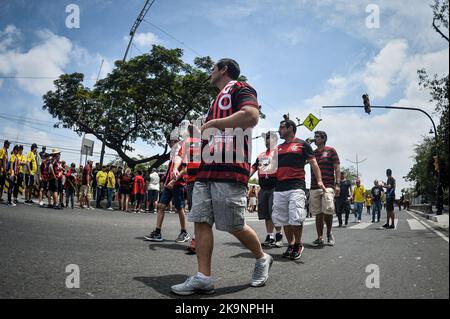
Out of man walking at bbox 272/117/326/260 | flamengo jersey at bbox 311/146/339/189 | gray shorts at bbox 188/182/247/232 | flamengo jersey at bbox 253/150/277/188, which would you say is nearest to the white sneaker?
gray shorts at bbox 188/182/247/232

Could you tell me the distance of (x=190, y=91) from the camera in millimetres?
27406

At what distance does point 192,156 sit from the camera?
16.4 feet

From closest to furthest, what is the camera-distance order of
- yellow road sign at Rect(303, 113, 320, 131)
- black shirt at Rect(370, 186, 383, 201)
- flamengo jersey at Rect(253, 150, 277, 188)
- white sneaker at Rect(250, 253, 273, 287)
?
1. white sneaker at Rect(250, 253, 273, 287)
2. flamengo jersey at Rect(253, 150, 277, 188)
3. black shirt at Rect(370, 186, 383, 201)
4. yellow road sign at Rect(303, 113, 320, 131)

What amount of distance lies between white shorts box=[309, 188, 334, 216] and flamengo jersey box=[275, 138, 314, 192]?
1.30 metres

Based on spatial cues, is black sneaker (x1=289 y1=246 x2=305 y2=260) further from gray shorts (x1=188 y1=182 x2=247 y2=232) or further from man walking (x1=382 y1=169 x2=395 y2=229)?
man walking (x1=382 y1=169 x2=395 y2=229)

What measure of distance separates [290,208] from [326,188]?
6.48 ft

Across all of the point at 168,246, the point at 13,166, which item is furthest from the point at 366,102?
the point at 13,166

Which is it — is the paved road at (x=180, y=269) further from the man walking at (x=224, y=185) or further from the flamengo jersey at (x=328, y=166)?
the flamengo jersey at (x=328, y=166)

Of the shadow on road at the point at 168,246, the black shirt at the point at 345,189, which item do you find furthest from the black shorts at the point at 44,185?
the black shirt at the point at 345,189

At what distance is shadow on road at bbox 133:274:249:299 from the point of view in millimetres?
2639

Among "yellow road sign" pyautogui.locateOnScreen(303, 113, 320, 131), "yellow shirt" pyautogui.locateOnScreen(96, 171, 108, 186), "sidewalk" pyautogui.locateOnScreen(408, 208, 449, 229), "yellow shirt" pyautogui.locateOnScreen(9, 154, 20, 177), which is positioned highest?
"yellow road sign" pyautogui.locateOnScreen(303, 113, 320, 131)

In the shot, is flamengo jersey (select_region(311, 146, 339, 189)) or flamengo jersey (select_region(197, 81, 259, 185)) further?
flamengo jersey (select_region(311, 146, 339, 189))

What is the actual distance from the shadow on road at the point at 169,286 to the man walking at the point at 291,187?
177 cm
